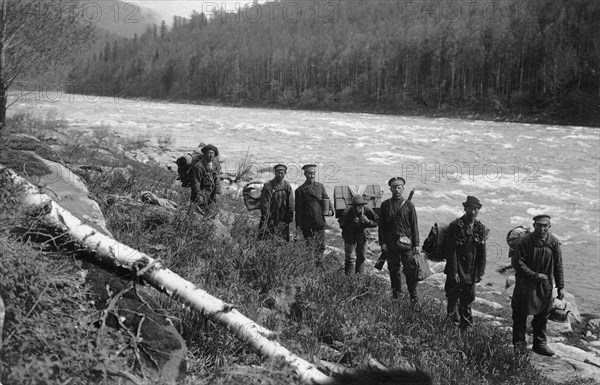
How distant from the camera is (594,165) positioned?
2059cm

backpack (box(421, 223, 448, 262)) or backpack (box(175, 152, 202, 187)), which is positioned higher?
backpack (box(175, 152, 202, 187))

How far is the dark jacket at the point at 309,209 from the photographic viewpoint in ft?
27.3

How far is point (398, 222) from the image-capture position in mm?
7465

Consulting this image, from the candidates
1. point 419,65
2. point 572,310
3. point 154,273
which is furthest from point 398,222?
point 419,65

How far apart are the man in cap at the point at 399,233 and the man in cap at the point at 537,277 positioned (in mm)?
1425

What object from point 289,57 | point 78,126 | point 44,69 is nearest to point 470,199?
point 44,69

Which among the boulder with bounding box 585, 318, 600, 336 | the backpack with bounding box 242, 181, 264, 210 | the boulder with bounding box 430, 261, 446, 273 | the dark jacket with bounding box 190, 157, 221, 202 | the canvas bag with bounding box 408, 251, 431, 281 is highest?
the dark jacket with bounding box 190, 157, 221, 202

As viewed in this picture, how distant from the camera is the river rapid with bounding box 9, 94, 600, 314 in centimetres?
1271

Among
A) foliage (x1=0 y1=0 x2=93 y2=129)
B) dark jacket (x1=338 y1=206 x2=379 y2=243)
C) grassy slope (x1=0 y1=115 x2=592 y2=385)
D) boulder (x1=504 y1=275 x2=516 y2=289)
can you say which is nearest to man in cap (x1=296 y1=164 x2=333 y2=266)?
dark jacket (x1=338 y1=206 x2=379 y2=243)

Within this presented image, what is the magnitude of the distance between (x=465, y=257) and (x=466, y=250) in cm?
10

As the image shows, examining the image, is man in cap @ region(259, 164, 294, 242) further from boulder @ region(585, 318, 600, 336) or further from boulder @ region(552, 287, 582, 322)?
boulder @ region(585, 318, 600, 336)

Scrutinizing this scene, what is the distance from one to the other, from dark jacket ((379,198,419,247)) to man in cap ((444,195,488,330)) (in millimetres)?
640

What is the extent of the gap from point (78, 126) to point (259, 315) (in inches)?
953

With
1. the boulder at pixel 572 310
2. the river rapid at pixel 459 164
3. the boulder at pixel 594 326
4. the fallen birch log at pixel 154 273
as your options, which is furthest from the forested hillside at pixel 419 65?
the fallen birch log at pixel 154 273
